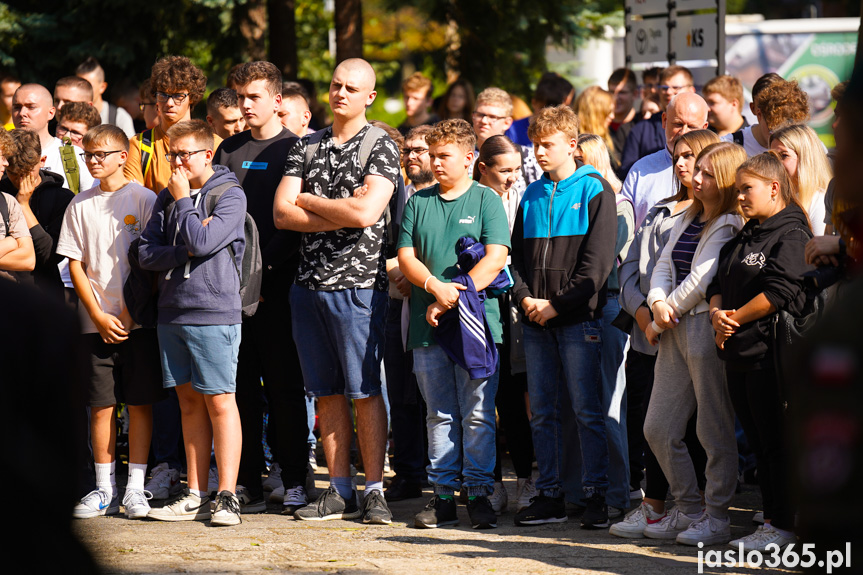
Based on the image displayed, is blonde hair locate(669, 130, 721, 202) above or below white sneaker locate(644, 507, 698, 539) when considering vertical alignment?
above

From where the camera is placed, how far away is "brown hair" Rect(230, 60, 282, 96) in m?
6.76

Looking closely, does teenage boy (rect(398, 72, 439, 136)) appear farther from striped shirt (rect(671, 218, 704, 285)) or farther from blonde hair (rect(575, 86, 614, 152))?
striped shirt (rect(671, 218, 704, 285))

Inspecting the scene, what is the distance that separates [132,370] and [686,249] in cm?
343

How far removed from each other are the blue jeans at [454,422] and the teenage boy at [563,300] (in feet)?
1.01

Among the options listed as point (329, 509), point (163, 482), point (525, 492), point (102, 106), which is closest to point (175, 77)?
point (163, 482)

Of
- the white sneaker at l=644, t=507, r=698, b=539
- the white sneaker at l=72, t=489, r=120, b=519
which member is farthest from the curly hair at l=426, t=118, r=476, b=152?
the white sneaker at l=72, t=489, r=120, b=519

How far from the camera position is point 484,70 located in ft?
44.1

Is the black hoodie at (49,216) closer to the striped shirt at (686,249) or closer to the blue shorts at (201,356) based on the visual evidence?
the blue shorts at (201,356)

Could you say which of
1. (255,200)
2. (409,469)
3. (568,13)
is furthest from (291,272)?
(568,13)

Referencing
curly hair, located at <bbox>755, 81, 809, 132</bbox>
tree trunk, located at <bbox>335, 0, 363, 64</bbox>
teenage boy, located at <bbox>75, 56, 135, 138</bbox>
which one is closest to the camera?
curly hair, located at <bbox>755, 81, 809, 132</bbox>

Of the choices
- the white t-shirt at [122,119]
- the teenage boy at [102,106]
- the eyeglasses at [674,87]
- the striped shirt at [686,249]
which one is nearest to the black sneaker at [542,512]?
the striped shirt at [686,249]

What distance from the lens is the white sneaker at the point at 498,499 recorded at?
6520 mm

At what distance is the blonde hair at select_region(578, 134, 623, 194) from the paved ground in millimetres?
2277

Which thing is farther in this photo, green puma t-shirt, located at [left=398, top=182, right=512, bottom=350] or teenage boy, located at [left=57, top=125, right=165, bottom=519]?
teenage boy, located at [left=57, top=125, right=165, bottom=519]
